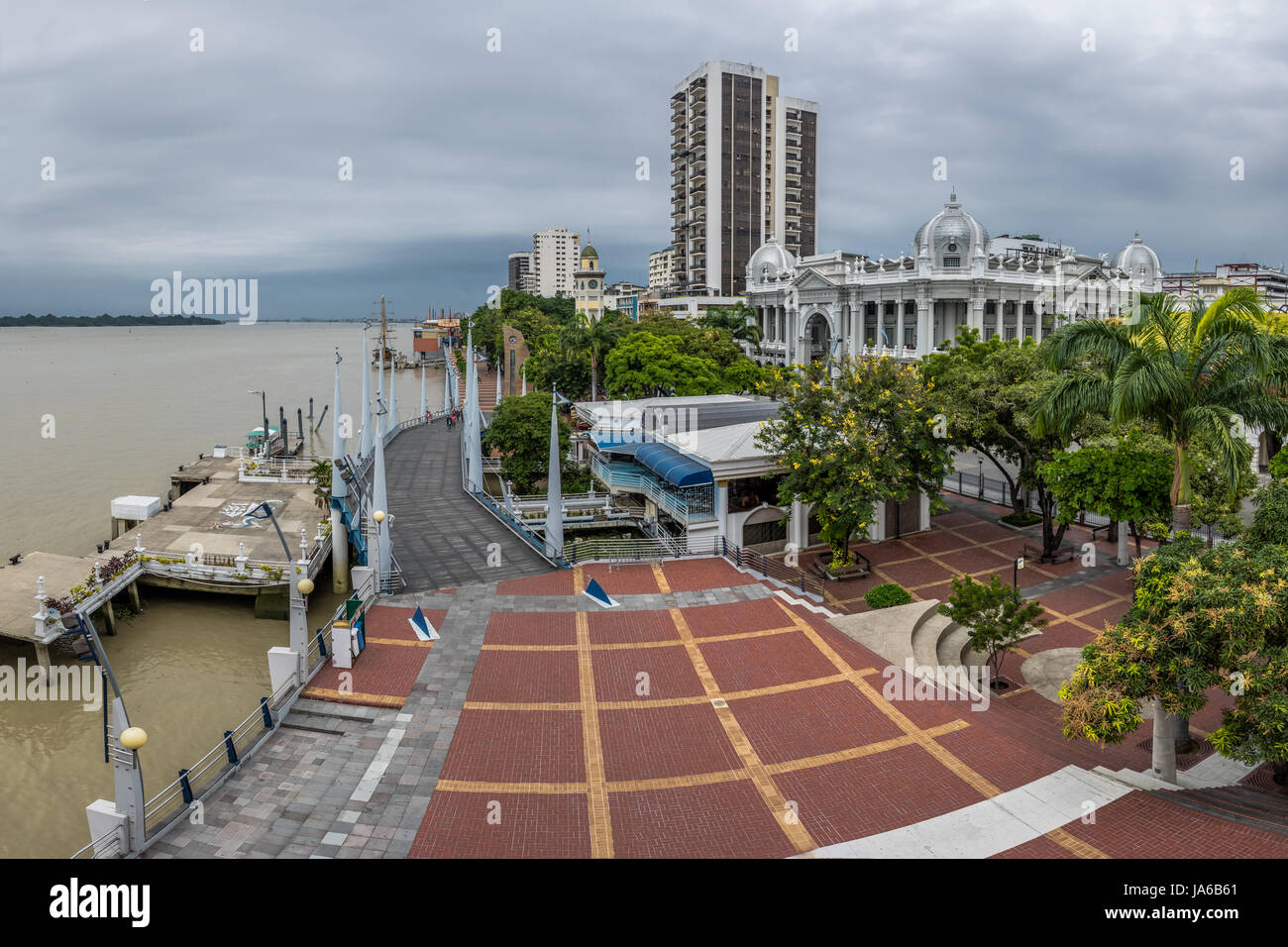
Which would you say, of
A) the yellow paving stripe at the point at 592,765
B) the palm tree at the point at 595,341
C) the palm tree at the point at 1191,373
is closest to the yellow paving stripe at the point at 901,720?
the yellow paving stripe at the point at 592,765

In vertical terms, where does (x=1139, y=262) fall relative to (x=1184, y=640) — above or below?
above

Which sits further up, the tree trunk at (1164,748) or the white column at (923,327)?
the white column at (923,327)

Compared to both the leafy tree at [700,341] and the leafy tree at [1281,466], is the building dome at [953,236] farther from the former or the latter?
the leafy tree at [1281,466]

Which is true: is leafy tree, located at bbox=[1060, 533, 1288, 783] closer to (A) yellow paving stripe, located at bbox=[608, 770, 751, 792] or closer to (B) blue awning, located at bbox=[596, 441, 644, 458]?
(A) yellow paving stripe, located at bbox=[608, 770, 751, 792]

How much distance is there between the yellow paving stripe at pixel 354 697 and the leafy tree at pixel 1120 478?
2194cm

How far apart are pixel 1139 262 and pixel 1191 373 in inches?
3606

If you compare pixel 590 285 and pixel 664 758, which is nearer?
pixel 664 758

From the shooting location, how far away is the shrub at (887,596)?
2614cm

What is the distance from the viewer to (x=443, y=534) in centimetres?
3353

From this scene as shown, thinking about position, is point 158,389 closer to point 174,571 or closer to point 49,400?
point 49,400

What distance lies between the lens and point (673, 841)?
1436 centimetres

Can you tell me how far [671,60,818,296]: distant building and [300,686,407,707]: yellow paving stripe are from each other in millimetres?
116253

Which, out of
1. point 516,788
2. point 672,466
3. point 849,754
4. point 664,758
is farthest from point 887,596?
point 516,788

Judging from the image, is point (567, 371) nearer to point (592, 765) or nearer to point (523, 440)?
point (523, 440)
